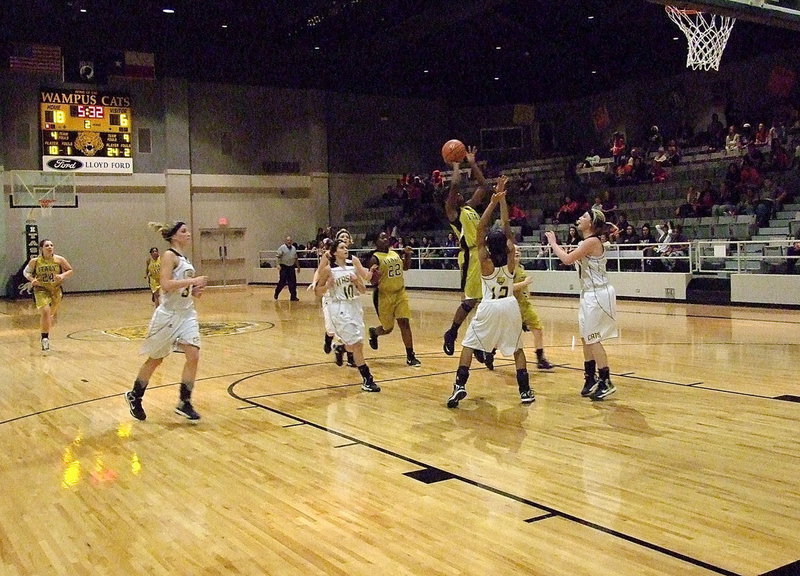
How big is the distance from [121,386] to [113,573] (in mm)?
5227

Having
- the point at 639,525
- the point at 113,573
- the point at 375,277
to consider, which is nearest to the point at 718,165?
the point at 375,277

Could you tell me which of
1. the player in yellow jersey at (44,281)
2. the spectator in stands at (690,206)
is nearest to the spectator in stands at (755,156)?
the spectator in stands at (690,206)

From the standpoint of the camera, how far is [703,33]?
9.24 metres

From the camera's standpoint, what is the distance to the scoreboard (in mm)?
24906

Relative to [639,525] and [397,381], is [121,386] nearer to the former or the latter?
[397,381]

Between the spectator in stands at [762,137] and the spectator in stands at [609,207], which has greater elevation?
the spectator in stands at [762,137]

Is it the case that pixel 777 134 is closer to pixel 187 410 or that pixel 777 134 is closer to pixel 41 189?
pixel 187 410

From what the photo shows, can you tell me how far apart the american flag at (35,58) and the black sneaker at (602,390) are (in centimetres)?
2236

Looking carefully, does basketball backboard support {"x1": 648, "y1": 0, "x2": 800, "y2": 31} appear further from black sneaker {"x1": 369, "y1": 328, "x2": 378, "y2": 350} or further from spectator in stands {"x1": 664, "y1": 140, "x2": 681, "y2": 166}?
spectator in stands {"x1": 664, "y1": 140, "x2": 681, "y2": 166}

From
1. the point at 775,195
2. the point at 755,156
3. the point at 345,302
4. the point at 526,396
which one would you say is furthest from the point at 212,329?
the point at 755,156

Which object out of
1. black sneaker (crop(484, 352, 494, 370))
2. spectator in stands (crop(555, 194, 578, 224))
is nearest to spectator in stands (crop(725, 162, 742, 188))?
spectator in stands (crop(555, 194, 578, 224))

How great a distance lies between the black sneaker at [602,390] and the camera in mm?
7002

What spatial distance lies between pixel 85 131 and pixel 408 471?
23402 millimetres

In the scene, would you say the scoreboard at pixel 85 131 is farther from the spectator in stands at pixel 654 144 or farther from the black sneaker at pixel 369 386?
the black sneaker at pixel 369 386
